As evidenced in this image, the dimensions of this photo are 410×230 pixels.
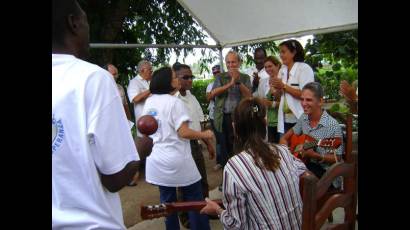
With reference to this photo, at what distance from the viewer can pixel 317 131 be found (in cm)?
317

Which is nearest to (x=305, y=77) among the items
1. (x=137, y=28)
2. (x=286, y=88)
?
(x=286, y=88)

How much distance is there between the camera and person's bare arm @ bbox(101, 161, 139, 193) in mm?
1159

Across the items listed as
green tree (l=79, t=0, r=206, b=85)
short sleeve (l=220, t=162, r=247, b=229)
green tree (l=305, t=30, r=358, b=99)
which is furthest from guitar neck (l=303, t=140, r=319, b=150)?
green tree (l=79, t=0, r=206, b=85)

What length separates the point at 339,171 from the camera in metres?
1.74

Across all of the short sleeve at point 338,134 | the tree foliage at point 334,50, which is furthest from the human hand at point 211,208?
the tree foliage at point 334,50

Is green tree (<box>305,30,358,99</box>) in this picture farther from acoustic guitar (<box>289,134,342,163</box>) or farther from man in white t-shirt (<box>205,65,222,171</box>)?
acoustic guitar (<box>289,134,342,163</box>)

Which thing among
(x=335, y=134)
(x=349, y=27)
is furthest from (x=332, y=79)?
(x=335, y=134)

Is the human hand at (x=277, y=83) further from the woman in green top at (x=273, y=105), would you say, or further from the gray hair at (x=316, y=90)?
the gray hair at (x=316, y=90)

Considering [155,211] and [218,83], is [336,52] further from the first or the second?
[155,211]

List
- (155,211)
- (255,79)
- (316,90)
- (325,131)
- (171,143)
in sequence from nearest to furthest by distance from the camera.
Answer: (155,211) < (171,143) < (325,131) < (316,90) < (255,79)

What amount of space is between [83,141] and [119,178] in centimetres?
16

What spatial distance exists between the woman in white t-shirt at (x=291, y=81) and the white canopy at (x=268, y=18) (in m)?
0.38
